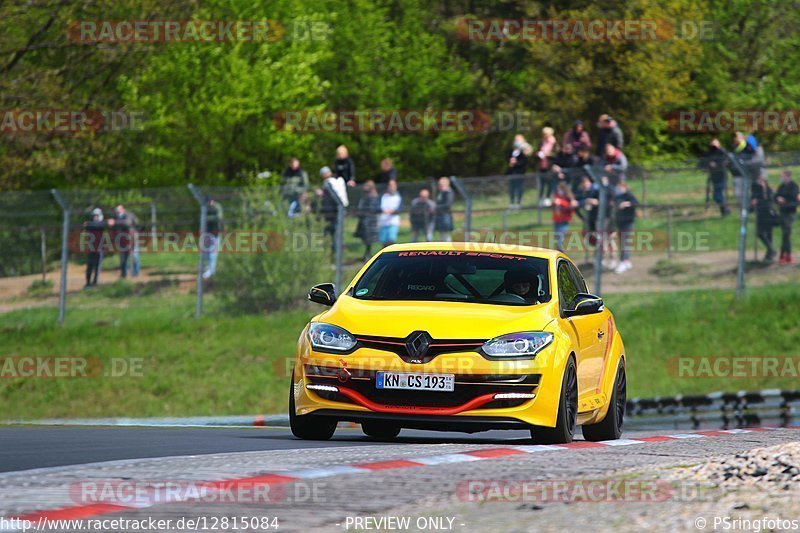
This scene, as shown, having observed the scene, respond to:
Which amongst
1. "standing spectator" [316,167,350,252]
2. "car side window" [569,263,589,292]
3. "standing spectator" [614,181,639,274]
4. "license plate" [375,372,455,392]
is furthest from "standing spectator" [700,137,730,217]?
"license plate" [375,372,455,392]

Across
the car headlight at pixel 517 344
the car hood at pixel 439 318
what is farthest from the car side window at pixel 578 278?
the car headlight at pixel 517 344

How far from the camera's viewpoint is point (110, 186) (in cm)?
6031

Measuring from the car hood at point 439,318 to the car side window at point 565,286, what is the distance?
18.5 inches

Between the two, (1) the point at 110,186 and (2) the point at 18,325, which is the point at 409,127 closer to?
(1) the point at 110,186

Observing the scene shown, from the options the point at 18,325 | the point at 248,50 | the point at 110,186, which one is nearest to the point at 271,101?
the point at 248,50

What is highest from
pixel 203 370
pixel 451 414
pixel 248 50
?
pixel 248 50

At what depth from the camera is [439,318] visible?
1221 centimetres

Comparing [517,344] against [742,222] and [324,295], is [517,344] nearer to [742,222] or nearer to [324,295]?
[324,295]

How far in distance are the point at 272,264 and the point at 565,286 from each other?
15660 mm

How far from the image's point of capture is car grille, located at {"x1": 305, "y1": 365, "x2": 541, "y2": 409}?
12062 millimetres

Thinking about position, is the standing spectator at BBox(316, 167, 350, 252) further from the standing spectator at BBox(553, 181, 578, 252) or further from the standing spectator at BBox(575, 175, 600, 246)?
the standing spectator at BBox(575, 175, 600, 246)

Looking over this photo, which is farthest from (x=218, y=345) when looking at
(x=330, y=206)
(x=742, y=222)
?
(x=742, y=222)

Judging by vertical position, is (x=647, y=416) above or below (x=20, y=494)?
below

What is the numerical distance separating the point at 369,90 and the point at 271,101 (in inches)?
429
